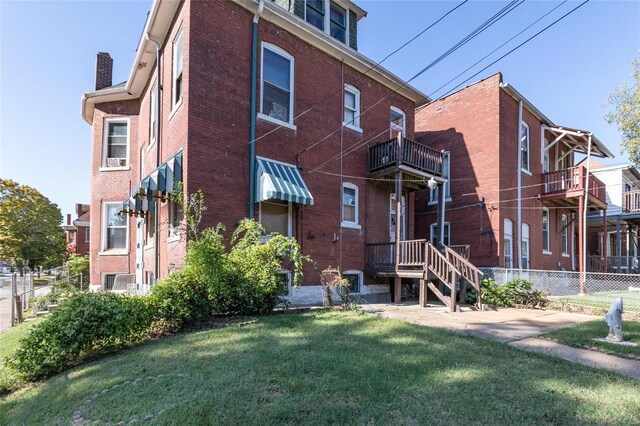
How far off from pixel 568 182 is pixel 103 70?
21553mm

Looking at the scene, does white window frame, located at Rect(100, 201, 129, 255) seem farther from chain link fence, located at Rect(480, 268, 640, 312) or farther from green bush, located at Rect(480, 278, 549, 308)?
chain link fence, located at Rect(480, 268, 640, 312)

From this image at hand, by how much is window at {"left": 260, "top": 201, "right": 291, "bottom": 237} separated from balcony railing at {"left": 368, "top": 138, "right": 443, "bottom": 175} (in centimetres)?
377

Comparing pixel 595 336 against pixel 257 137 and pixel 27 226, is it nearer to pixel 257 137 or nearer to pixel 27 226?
pixel 257 137

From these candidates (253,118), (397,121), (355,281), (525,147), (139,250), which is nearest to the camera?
(253,118)

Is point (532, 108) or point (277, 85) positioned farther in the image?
point (532, 108)

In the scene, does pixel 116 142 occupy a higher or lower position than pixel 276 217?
higher

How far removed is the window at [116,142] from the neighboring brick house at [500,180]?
1325 cm

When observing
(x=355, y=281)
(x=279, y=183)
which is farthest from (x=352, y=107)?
(x=355, y=281)

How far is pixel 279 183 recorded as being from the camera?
960 cm

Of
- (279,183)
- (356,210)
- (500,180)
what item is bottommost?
(356,210)

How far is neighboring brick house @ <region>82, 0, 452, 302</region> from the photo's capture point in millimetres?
9273

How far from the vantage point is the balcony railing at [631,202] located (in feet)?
68.8

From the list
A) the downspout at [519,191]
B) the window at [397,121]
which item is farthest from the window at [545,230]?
the window at [397,121]

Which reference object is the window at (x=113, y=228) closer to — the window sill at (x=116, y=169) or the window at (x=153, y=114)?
the window sill at (x=116, y=169)
